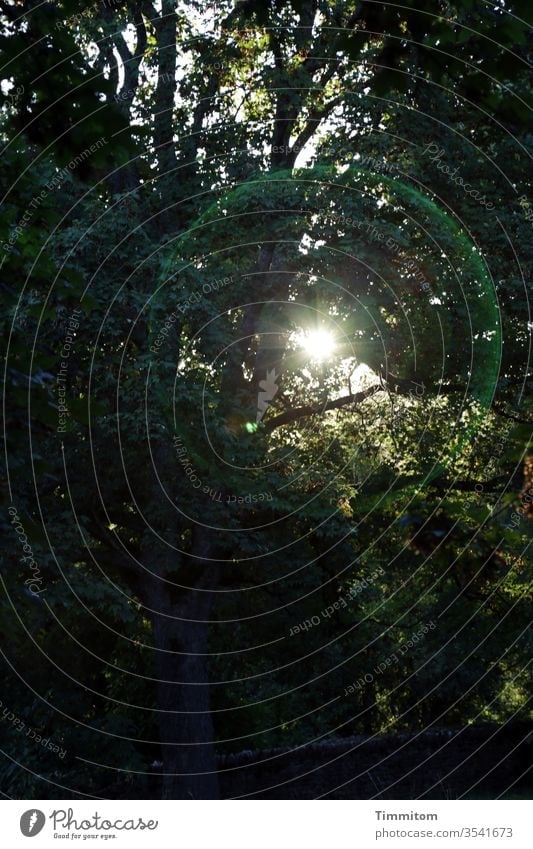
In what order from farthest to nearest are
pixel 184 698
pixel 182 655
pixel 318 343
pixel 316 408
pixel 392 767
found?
1. pixel 392 767
2. pixel 316 408
3. pixel 182 655
4. pixel 184 698
5. pixel 318 343

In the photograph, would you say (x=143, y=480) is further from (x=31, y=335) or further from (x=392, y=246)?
(x=392, y=246)

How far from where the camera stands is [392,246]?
65.4 ft

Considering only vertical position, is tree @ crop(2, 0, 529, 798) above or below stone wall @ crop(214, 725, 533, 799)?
above

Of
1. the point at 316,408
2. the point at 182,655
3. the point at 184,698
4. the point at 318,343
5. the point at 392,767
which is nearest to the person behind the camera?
the point at 318,343

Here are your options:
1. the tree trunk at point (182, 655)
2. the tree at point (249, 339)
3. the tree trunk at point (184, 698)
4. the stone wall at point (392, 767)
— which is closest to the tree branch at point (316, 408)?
the tree at point (249, 339)

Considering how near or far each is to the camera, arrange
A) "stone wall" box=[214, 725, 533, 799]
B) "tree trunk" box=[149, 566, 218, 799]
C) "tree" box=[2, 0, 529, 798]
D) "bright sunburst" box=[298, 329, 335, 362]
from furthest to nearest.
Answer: "stone wall" box=[214, 725, 533, 799] < "tree trunk" box=[149, 566, 218, 799] < "bright sunburst" box=[298, 329, 335, 362] < "tree" box=[2, 0, 529, 798]

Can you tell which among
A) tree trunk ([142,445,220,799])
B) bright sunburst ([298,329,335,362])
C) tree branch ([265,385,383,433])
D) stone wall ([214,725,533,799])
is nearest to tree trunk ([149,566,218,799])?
tree trunk ([142,445,220,799])

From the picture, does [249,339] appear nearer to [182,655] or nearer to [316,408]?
[316,408]

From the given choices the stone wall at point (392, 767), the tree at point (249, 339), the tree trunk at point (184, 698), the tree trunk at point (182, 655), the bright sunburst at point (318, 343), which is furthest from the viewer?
the stone wall at point (392, 767)

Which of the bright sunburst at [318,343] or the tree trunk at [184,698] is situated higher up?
the bright sunburst at [318,343]

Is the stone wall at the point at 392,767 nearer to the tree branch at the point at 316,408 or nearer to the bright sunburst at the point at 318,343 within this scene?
the tree branch at the point at 316,408

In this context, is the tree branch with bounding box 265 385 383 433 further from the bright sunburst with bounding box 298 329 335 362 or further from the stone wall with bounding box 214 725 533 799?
the stone wall with bounding box 214 725 533 799

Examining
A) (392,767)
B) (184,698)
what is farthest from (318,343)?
(392,767)
